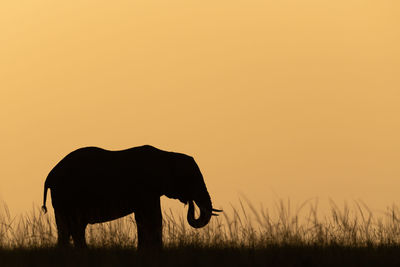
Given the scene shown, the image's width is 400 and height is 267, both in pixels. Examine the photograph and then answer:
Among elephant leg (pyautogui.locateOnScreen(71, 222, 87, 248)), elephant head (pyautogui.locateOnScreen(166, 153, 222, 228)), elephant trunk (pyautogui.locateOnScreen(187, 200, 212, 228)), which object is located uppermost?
elephant head (pyautogui.locateOnScreen(166, 153, 222, 228))

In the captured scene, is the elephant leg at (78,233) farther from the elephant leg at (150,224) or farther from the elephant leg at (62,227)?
the elephant leg at (150,224)

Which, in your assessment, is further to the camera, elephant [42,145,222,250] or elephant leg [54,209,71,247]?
elephant [42,145,222,250]

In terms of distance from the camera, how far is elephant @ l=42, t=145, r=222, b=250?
12609mm

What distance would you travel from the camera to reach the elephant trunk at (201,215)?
1299 centimetres

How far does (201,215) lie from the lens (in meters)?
13.0

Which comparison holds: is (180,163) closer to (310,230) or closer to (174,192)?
(174,192)

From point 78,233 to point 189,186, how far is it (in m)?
2.31

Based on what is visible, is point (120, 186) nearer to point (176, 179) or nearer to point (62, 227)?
point (176, 179)

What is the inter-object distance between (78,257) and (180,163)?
3.87 m

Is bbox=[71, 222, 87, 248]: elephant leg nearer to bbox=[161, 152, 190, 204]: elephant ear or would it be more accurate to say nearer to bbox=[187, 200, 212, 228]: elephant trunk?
bbox=[161, 152, 190, 204]: elephant ear

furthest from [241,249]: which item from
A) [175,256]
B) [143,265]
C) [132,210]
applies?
[132,210]

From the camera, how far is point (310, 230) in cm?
1093

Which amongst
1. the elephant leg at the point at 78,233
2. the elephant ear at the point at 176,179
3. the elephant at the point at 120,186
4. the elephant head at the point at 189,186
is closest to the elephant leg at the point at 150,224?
the elephant at the point at 120,186

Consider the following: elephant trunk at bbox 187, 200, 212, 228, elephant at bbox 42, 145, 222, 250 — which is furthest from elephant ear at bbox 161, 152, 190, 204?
elephant trunk at bbox 187, 200, 212, 228
